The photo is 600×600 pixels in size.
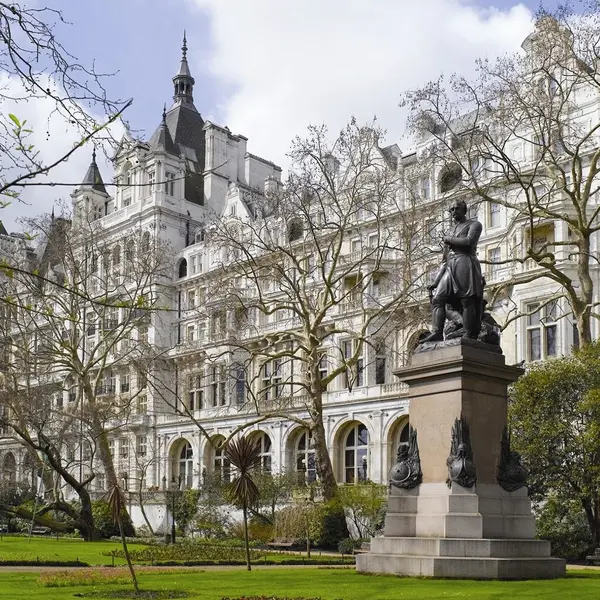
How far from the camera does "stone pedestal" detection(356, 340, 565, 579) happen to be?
15.9 metres

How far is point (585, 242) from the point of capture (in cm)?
3050

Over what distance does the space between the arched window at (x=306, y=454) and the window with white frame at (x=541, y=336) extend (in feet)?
51.2

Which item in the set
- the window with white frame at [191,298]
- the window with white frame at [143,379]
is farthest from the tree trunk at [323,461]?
the window with white frame at [191,298]

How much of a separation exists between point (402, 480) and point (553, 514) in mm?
12790

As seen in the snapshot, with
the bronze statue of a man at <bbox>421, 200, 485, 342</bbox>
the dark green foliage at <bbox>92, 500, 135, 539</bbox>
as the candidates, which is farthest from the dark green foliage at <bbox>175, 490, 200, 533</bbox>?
the bronze statue of a man at <bbox>421, 200, 485, 342</bbox>

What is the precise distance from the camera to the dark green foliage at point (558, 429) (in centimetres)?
2692

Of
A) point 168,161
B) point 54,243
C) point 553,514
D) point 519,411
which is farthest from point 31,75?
point 168,161

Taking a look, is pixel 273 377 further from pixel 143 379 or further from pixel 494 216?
pixel 494 216

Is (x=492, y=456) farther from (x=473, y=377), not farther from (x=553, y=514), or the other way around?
(x=553, y=514)

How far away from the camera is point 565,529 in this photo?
27.8 m

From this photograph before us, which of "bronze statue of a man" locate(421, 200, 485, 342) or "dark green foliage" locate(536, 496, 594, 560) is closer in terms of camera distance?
"bronze statue of a man" locate(421, 200, 485, 342)

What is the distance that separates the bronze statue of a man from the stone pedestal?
701 millimetres

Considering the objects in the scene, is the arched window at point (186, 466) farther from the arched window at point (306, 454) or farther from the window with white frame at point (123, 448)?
the arched window at point (306, 454)

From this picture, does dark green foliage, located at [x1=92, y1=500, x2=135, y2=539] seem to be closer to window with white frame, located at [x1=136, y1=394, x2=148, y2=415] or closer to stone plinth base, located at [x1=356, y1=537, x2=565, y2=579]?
window with white frame, located at [x1=136, y1=394, x2=148, y2=415]
